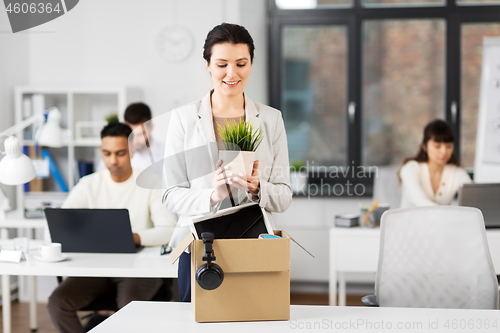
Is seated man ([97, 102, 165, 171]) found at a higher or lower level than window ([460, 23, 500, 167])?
lower

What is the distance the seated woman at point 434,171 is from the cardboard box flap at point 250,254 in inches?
82.8

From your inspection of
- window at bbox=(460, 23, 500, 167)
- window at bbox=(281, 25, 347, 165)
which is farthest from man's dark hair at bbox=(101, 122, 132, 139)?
window at bbox=(460, 23, 500, 167)

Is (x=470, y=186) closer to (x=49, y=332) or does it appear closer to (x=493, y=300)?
(x=493, y=300)

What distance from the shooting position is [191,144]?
5.23 ft

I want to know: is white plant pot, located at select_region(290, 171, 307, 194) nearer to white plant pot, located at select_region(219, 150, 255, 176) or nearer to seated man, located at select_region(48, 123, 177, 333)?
seated man, located at select_region(48, 123, 177, 333)

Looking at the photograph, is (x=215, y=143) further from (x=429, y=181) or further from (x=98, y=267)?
(x=429, y=181)

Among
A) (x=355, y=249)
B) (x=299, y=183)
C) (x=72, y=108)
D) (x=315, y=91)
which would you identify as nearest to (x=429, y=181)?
(x=355, y=249)

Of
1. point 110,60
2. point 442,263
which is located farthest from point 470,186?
point 110,60

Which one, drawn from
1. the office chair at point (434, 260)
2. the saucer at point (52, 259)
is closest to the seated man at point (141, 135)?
the saucer at point (52, 259)

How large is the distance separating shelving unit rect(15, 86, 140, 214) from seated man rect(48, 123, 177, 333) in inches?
44.4

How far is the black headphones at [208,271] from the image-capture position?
3.84 ft

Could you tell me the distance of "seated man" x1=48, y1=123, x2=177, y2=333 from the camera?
2207 mm

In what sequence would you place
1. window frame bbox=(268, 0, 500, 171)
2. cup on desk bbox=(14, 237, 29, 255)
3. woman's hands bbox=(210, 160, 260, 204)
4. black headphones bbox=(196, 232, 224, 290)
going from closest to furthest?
black headphones bbox=(196, 232, 224, 290) → woman's hands bbox=(210, 160, 260, 204) → cup on desk bbox=(14, 237, 29, 255) → window frame bbox=(268, 0, 500, 171)

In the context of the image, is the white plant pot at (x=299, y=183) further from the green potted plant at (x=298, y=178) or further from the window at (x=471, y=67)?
the window at (x=471, y=67)
